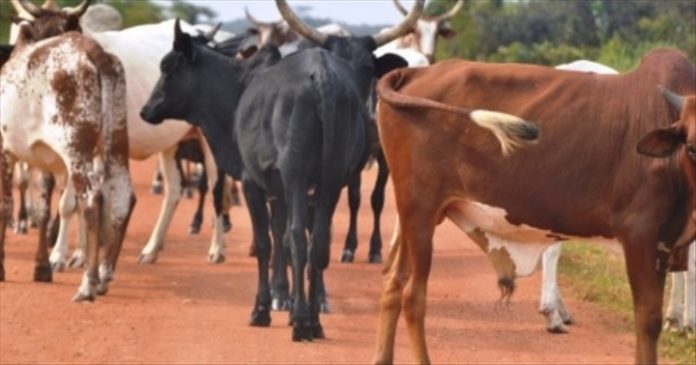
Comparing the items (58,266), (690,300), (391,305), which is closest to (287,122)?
(391,305)

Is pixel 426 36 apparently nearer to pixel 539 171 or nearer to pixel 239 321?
pixel 239 321

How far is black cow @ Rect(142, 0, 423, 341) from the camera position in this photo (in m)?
12.7

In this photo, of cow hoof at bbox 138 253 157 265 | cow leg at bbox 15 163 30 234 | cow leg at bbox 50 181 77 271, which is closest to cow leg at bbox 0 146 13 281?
cow leg at bbox 50 181 77 271

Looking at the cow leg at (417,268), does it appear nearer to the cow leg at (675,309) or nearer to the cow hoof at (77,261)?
the cow leg at (675,309)

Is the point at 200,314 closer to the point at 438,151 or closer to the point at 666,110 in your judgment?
the point at 438,151

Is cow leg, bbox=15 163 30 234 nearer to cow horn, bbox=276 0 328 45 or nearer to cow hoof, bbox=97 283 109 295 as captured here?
cow hoof, bbox=97 283 109 295

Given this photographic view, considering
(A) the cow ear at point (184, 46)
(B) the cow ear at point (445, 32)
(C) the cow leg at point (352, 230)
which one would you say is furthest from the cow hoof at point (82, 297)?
(B) the cow ear at point (445, 32)

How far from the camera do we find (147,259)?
57.5ft

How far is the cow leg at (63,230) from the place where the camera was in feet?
53.4

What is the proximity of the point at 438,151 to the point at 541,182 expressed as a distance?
0.63 m

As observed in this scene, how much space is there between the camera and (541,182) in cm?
1041

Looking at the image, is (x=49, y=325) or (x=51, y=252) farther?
(x=51, y=252)

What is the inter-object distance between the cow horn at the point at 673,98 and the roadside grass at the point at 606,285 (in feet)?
8.73

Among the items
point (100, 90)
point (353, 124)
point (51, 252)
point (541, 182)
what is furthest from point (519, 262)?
point (51, 252)
